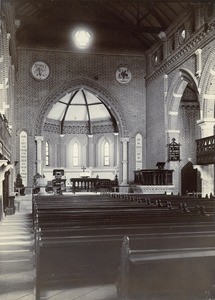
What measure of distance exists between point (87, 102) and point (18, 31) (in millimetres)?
8517

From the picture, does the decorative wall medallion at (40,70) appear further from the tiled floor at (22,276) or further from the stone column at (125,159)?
the tiled floor at (22,276)

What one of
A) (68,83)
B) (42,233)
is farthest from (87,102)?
(42,233)

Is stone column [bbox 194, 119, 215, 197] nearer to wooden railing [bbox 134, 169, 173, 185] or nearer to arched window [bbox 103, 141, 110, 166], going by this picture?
wooden railing [bbox 134, 169, 173, 185]

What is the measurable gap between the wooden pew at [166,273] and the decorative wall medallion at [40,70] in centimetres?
2269

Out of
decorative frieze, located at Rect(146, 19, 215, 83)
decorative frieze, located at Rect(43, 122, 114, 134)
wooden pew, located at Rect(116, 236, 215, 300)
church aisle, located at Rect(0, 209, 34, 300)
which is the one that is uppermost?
decorative frieze, located at Rect(146, 19, 215, 83)

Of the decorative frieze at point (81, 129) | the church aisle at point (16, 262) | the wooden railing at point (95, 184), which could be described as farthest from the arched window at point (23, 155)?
the church aisle at point (16, 262)

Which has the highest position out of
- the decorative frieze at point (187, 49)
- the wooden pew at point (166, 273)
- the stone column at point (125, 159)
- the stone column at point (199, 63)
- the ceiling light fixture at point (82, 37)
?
the ceiling light fixture at point (82, 37)

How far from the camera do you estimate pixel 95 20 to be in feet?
84.1

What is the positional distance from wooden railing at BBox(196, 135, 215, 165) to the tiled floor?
8.37 m

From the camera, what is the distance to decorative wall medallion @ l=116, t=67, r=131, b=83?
25875mm

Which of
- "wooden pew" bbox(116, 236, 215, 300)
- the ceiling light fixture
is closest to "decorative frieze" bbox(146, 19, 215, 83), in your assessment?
the ceiling light fixture

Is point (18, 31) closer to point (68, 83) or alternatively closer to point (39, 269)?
point (68, 83)

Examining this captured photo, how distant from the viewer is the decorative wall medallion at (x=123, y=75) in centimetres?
2588

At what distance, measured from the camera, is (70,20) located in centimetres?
2444
